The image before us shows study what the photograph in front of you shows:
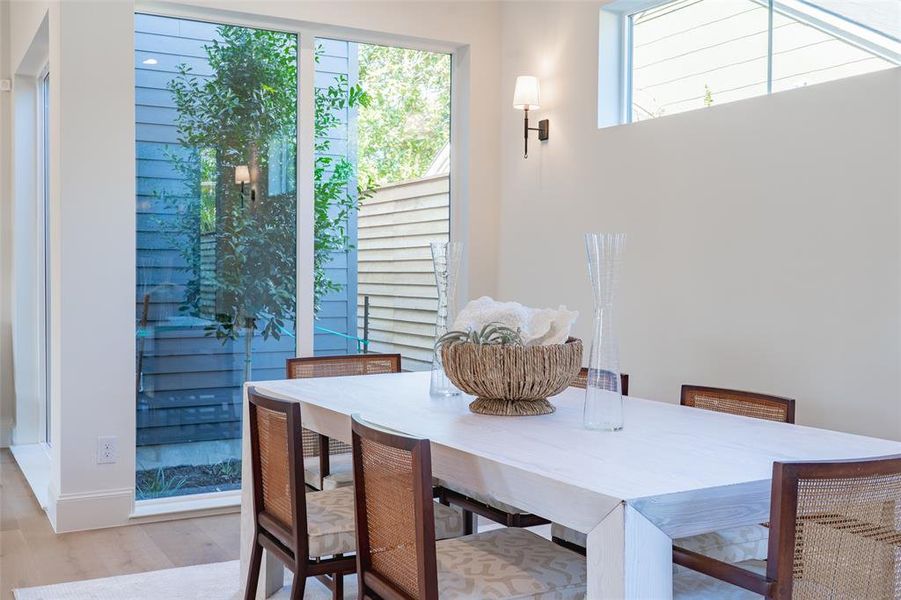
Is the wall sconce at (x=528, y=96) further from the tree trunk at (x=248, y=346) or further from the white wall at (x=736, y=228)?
the tree trunk at (x=248, y=346)

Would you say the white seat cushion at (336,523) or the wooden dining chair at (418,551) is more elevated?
the wooden dining chair at (418,551)

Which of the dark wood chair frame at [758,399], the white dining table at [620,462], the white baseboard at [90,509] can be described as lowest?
the white baseboard at [90,509]

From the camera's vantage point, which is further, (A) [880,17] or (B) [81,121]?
(B) [81,121]

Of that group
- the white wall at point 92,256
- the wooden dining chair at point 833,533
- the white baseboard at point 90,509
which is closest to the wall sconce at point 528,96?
the white wall at point 92,256

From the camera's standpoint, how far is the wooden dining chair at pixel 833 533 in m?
1.46

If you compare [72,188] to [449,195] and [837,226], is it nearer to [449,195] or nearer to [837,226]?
[449,195]

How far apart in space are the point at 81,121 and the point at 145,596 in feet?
6.58

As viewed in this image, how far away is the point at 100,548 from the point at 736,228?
281cm

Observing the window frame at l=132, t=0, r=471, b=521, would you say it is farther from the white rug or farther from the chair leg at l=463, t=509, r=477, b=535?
the chair leg at l=463, t=509, r=477, b=535

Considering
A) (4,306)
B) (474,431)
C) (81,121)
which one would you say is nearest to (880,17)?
(474,431)

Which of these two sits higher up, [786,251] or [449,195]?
[449,195]

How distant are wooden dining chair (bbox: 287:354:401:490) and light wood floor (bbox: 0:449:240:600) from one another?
64 cm

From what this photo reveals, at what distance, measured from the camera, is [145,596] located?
121 inches

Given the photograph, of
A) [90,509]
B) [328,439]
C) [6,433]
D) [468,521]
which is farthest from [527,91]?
[6,433]
